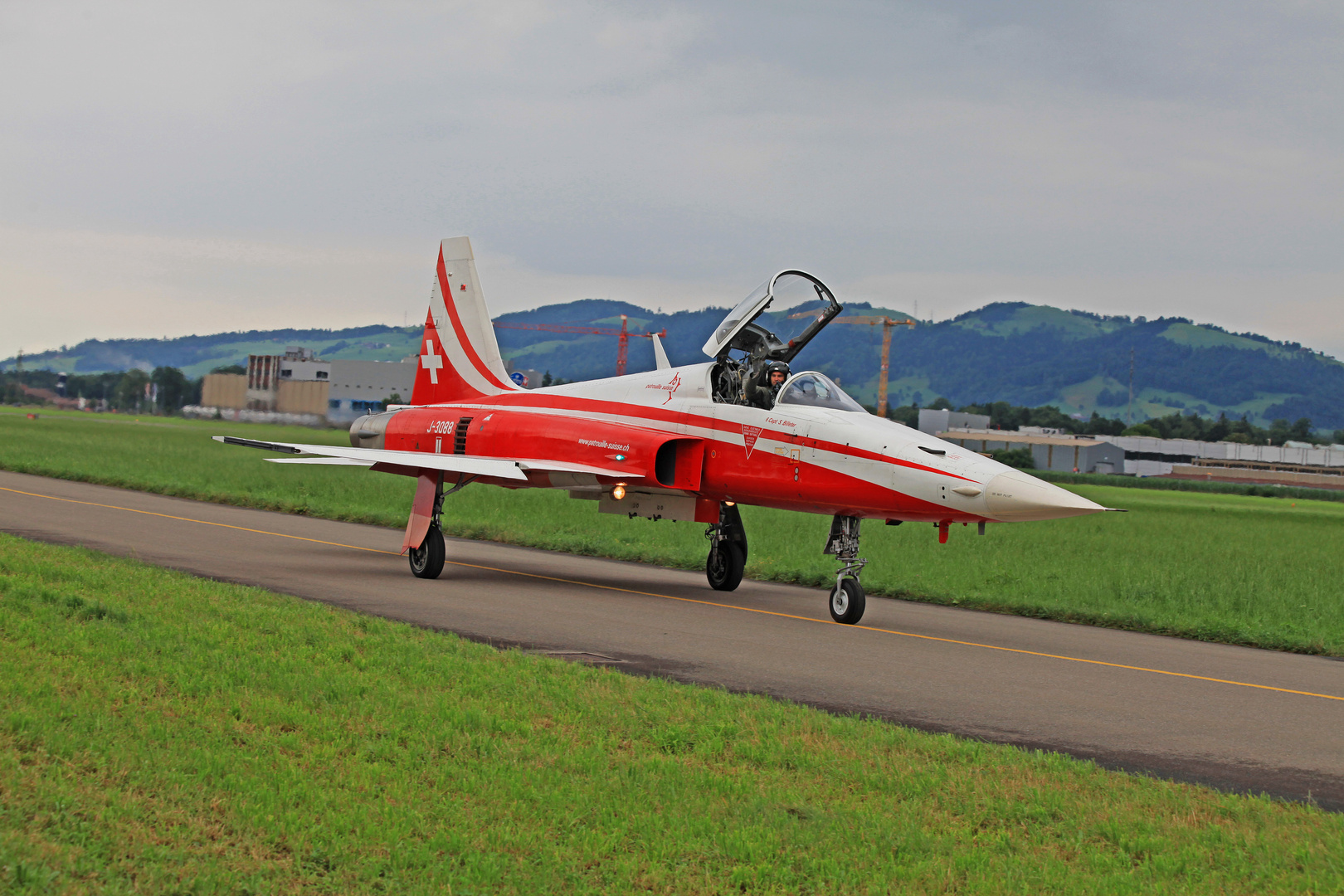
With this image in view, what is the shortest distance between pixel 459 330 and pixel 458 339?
0.51ft

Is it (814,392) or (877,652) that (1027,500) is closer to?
(877,652)

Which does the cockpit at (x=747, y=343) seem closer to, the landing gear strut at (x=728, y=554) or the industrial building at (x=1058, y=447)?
the landing gear strut at (x=728, y=554)

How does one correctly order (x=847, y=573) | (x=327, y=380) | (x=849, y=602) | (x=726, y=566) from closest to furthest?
1. (x=849, y=602)
2. (x=847, y=573)
3. (x=726, y=566)
4. (x=327, y=380)

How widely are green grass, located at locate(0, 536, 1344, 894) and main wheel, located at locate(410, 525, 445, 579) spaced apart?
23.2 ft

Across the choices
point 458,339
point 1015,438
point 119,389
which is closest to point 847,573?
point 458,339

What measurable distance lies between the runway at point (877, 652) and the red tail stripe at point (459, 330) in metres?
2.89

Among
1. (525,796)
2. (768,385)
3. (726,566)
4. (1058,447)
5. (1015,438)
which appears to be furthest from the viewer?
(1058,447)

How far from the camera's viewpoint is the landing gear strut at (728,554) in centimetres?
1552

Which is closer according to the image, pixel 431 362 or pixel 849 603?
pixel 849 603

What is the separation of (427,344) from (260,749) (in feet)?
46.4

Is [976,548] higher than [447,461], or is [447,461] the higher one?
[447,461]

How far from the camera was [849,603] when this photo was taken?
12609 mm

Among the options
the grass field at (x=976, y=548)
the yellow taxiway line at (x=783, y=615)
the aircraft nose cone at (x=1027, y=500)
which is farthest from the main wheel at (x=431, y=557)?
the aircraft nose cone at (x=1027, y=500)

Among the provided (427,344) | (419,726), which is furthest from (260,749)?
(427,344)
